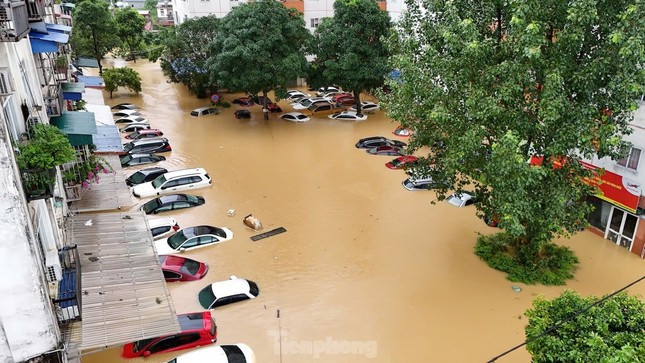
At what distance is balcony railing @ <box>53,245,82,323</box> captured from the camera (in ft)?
30.8

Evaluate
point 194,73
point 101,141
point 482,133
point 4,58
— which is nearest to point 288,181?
point 101,141

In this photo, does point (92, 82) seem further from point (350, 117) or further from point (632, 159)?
point (632, 159)

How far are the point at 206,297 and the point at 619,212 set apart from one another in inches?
539

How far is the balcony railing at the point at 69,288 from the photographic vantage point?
30.8 ft

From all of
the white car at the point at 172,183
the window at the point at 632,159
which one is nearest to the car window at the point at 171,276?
the white car at the point at 172,183

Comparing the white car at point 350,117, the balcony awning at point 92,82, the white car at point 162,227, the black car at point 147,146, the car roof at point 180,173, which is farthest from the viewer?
the white car at point 350,117

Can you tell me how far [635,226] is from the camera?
15086mm

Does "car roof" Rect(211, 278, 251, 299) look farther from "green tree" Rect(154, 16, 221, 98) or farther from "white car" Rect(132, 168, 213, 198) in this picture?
"green tree" Rect(154, 16, 221, 98)

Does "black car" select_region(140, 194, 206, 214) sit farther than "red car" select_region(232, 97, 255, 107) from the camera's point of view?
No

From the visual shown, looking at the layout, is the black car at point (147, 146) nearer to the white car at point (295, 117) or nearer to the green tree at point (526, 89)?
the white car at point (295, 117)

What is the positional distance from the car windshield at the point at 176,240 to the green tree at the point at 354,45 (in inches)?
607

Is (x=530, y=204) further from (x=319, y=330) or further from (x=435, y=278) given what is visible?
(x=319, y=330)

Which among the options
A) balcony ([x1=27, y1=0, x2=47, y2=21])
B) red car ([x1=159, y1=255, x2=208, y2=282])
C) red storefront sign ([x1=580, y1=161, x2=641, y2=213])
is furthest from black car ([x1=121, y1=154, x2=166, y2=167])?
red storefront sign ([x1=580, y1=161, x2=641, y2=213])

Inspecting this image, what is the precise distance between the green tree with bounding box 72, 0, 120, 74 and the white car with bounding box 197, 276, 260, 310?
30.4 m
